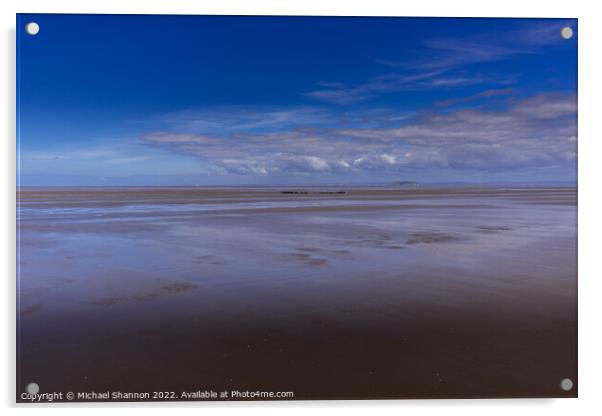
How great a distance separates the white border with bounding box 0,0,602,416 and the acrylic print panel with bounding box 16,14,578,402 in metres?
0.09

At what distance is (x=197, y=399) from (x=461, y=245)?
12.6 ft

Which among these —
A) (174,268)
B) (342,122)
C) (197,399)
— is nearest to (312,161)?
(342,122)

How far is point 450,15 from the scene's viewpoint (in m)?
4.36

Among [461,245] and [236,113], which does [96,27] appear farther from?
[461,245]

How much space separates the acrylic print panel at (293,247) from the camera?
3.72m

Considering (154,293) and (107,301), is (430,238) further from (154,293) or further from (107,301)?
(107,301)

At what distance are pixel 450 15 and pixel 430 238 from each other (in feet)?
9.94

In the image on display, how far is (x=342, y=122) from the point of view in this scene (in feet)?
17.4

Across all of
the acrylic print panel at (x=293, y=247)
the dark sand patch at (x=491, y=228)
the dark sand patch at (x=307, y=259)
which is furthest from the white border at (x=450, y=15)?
the dark sand patch at (x=491, y=228)

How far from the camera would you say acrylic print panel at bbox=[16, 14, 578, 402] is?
3.72m

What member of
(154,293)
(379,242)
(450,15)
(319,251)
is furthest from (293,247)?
(450,15)

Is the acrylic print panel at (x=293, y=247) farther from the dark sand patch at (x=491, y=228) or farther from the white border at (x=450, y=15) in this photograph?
the dark sand patch at (x=491, y=228)

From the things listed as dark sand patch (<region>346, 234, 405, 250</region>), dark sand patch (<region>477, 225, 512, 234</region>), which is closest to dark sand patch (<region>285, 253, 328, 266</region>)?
dark sand patch (<region>346, 234, 405, 250</region>)

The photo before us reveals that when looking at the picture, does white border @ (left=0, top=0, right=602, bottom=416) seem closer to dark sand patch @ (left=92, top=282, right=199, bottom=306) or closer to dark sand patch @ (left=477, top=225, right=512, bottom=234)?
dark sand patch @ (left=92, top=282, right=199, bottom=306)
